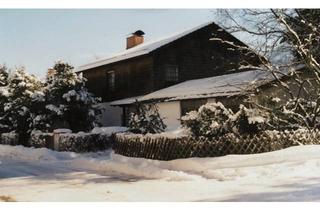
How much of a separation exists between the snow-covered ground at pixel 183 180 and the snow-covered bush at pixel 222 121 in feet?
1.90

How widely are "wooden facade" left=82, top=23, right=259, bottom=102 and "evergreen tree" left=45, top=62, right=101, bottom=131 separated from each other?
2.40 feet

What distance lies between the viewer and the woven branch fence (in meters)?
7.67

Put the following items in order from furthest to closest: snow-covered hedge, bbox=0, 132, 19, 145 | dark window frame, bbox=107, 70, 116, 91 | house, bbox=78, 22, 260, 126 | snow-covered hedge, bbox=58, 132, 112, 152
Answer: dark window frame, bbox=107, 70, 116, 91 < house, bbox=78, 22, 260, 126 < snow-covered hedge, bbox=58, 132, 112, 152 < snow-covered hedge, bbox=0, 132, 19, 145

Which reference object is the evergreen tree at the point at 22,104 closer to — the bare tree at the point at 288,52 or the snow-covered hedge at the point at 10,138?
the snow-covered hedge at the point at 10,138

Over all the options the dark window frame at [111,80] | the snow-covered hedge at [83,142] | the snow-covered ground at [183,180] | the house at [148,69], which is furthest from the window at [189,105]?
the dark window frame at [111,80]

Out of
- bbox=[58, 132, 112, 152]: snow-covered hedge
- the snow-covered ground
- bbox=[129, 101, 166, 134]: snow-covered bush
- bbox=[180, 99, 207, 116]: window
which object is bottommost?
the snow-covered ground

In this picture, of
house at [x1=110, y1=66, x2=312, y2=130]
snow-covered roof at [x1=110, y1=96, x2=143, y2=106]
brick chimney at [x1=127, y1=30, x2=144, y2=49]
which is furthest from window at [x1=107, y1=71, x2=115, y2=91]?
brick chimney at [x1=127, y1=30, x2=144, y2=49]

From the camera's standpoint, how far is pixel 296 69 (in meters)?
8.51

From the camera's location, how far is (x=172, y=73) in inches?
570

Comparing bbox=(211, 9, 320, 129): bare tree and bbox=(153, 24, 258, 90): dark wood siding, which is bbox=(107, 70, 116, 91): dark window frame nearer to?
bbox=(153, 24, 258, 90): dark wood siding

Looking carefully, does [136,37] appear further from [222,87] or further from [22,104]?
[22,104]
